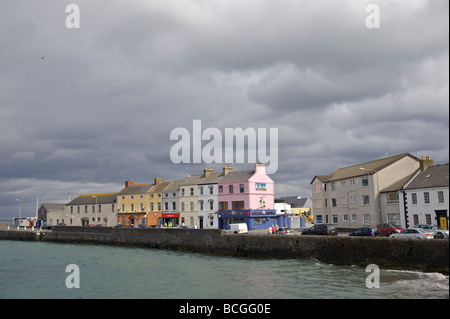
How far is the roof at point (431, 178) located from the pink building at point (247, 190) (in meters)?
27.8

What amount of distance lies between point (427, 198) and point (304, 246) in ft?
70.8

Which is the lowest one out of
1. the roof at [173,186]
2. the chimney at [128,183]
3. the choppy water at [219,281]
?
the choppy water at [219,281]

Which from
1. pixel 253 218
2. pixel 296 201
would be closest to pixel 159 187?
pixel 253 218

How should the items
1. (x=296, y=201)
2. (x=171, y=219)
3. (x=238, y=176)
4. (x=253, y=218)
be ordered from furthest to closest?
(x=296, y=201), (x=171, y=219), (x=238, y=176), (x=253, y=218)

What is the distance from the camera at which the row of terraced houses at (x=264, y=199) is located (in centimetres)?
4906

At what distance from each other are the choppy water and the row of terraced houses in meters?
23.3

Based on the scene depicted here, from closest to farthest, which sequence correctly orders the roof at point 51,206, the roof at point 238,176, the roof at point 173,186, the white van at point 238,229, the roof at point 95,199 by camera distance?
the white van at point 238,229
the roof at point 238,176
the roof at point 173,186
the roof at point 95,199
the roof at point 51,206

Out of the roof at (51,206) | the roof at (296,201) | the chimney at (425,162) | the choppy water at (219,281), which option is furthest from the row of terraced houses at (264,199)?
the roof at (296,201)

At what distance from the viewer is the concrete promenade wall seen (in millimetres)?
26266

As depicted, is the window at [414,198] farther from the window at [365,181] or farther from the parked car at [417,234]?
the parked car at [417,234]

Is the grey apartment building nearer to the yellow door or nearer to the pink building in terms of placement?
the yellow door

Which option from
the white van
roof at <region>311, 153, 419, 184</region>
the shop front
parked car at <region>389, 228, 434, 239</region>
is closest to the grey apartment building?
roof at <region>311, 153, 419, 184</region>

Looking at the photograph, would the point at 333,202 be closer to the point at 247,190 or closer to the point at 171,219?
the point at 247,190

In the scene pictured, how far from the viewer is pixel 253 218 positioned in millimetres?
69875
